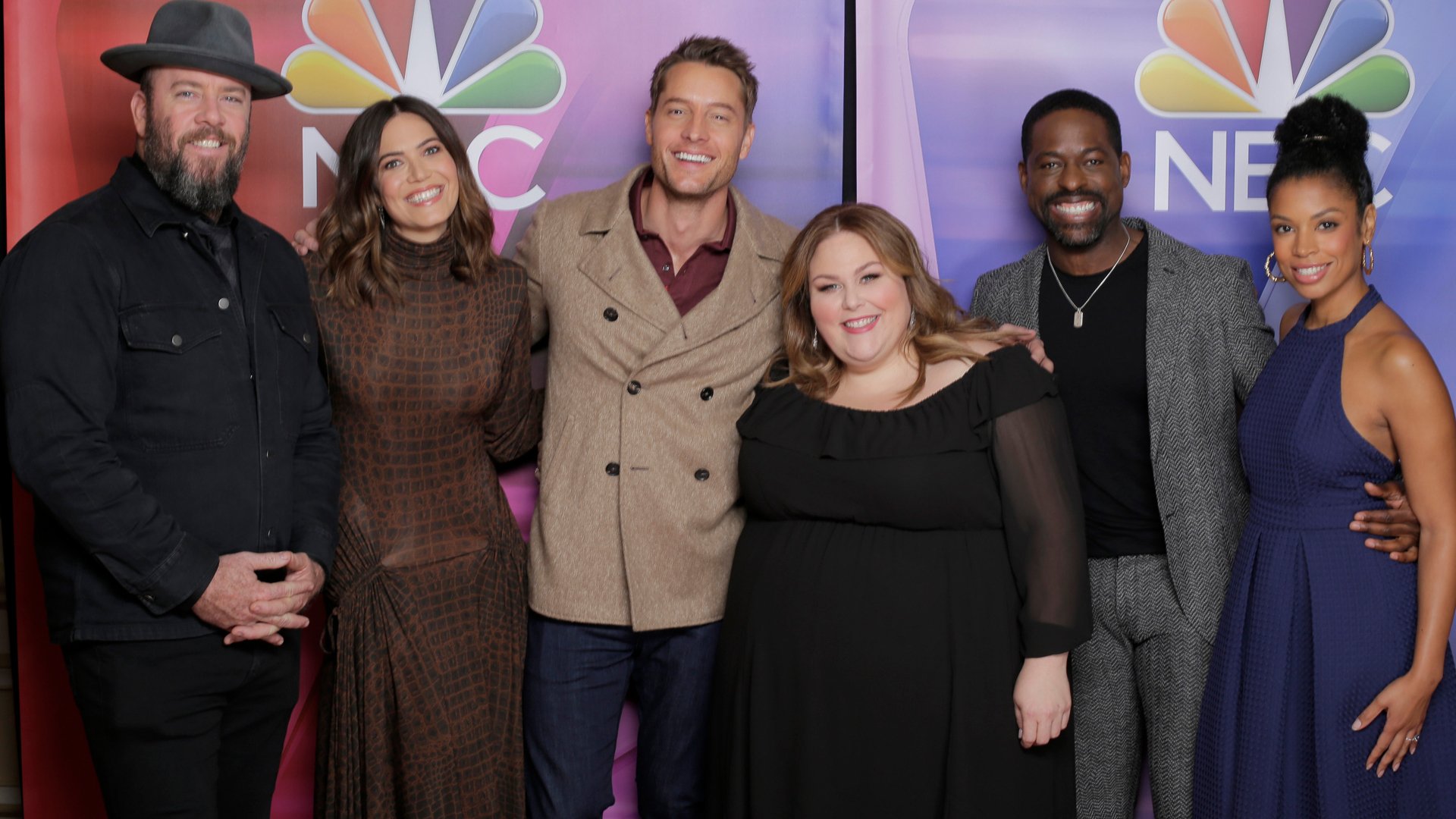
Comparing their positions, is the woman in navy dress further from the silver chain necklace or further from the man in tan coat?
the man in tan coat

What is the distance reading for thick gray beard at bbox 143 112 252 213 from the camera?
2207 mm

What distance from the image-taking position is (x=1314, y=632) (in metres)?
2.25

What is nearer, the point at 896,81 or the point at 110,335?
the point at 110,335

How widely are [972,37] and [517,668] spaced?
2.07 m

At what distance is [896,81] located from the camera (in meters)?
3.23

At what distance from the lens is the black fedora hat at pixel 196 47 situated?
86.8 inches

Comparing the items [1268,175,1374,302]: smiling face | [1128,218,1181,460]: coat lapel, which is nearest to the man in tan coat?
[1128,218,1181,460]: coat lapel

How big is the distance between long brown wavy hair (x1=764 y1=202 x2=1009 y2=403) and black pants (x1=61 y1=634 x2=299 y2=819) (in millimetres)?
1204

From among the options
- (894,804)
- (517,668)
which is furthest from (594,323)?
(894,804)

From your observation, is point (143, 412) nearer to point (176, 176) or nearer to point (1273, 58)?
point (176, 176)

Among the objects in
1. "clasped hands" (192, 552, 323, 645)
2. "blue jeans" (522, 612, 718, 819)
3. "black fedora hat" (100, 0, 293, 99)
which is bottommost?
"blue jeans" (522, 612, 718, 819)

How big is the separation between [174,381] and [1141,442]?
2.02 metres

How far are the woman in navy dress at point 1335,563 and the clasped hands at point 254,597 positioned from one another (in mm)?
1857

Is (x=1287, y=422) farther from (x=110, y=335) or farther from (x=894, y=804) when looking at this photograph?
(x=110, y=335)
